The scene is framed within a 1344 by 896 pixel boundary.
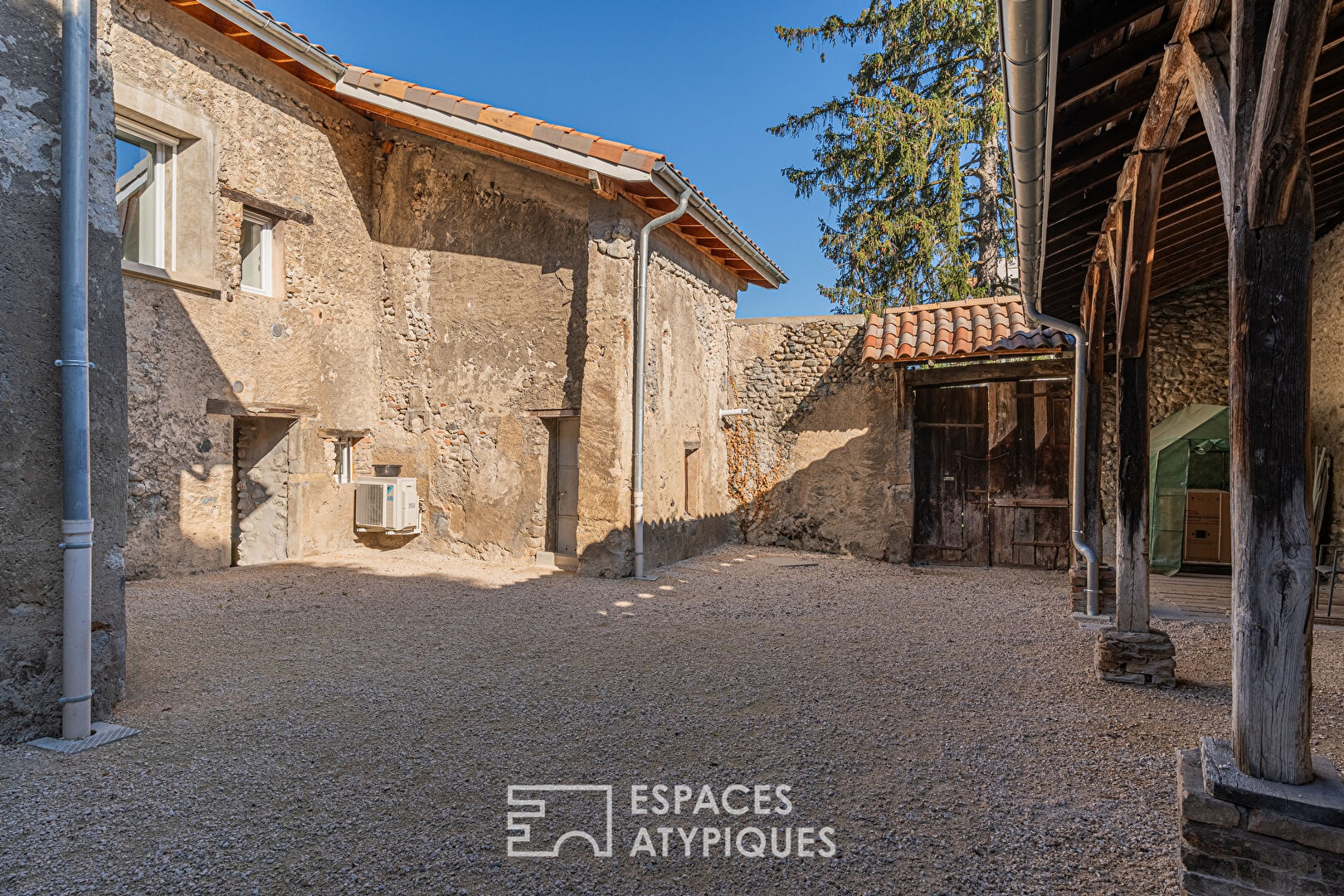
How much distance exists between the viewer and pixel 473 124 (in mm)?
7871

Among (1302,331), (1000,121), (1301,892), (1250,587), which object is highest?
(1000,121)

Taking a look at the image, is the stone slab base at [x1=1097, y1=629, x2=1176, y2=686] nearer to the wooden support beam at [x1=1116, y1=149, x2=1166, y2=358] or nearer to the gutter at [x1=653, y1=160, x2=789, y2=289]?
the wooden support beam at [x1=1116, y1=149, x2=1166, y2=358]

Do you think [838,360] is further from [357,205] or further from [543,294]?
[357,205]

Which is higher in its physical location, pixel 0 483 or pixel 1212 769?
pixel 0 483

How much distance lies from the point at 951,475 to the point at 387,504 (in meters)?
6.87

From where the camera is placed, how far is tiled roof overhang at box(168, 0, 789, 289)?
7.38 metres

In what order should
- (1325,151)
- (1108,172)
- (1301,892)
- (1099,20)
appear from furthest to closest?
(1325,151)
(1108,172)
(1099,20)
(1301,892)

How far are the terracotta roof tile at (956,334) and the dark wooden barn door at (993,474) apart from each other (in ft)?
2.58

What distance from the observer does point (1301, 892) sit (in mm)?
1969

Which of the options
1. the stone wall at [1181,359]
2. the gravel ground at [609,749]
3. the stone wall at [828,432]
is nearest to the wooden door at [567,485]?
the gravel ground at [609,749]

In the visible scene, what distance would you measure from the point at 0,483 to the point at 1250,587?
4579mm

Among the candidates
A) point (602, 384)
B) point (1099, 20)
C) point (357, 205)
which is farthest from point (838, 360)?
point (1099, 20)

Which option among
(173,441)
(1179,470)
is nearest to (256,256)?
(173,441)

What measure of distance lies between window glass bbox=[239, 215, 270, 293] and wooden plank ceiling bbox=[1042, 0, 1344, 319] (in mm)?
7787
